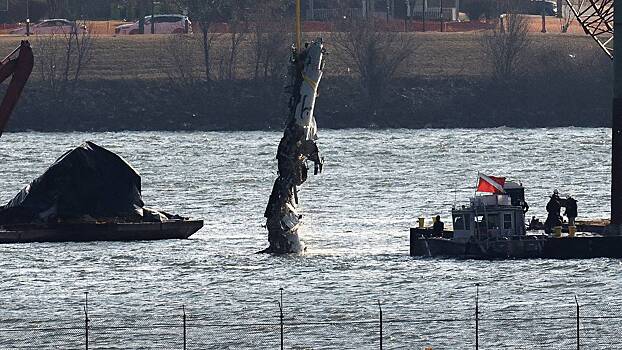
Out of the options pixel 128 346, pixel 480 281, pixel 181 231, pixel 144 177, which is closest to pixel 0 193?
pixel 144 177

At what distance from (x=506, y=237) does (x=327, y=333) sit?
72.3ft

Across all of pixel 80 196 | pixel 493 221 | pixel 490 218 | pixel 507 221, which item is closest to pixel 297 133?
pixel 490 218

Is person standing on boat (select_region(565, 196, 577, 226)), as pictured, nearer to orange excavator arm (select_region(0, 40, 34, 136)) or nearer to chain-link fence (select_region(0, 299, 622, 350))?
chain-link fence (select_region(0, 299, 622, 350))

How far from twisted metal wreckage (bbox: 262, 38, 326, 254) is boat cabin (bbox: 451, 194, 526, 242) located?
6814 mm

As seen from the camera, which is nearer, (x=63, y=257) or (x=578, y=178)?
(x=63, y=257)

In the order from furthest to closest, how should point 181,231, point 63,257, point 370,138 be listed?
1. point 370,138
2. point 181,231
3. point 63,257

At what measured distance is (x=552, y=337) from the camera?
67.9 m

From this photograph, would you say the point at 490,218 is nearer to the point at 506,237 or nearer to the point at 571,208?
the point at 506,237

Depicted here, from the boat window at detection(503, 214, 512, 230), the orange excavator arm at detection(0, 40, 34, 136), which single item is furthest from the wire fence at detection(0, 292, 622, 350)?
the orange excavator arm at detection(0, 40, 34, 136)

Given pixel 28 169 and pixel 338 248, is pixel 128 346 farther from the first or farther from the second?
pixel 28 169

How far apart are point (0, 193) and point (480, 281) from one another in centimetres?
5633

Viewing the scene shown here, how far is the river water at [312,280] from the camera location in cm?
6900

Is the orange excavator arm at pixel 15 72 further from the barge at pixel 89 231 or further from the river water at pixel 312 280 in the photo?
the river water at pixel 312 280

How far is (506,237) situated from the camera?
9006 cm
